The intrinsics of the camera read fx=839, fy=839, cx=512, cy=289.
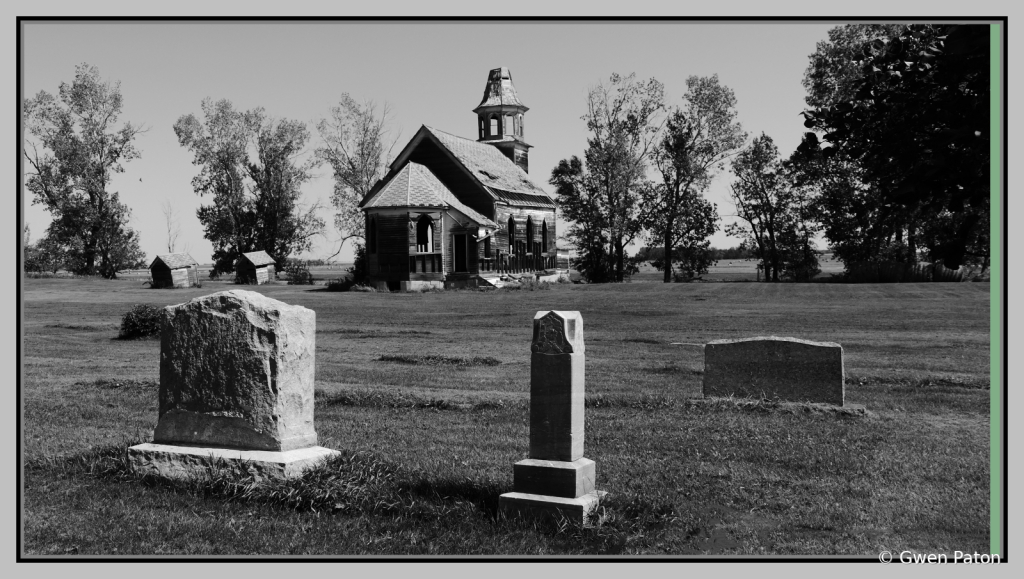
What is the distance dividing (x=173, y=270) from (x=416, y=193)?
1117 cm

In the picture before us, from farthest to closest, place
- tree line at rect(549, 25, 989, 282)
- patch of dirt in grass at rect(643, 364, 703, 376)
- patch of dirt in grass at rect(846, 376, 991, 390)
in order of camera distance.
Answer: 1. tree line at rect(549, 25, 989, 282)
2. patch of dirt in grass at rect(643, 364, 703, 376)
3. patch of dirt in grass at rect(846, 376, 991, 390)

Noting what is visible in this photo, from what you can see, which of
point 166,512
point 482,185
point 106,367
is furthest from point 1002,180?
point 482,185

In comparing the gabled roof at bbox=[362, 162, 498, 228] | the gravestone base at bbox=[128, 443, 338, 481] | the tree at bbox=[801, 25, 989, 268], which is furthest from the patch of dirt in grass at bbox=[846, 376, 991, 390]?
the gabled roof at bbox=[362, 162, 498, 228]

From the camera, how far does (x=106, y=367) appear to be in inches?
571

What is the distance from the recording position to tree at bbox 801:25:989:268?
439cm

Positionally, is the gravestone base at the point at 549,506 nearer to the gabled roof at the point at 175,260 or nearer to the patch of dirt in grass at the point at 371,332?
the patch of dirt in grass at the point at 371,332

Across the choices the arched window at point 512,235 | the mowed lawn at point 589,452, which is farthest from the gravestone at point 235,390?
the arched window at point 512,235

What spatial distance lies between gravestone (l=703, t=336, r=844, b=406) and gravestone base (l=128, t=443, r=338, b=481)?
5.96 metres

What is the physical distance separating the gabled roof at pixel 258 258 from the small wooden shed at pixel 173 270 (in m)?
4.08

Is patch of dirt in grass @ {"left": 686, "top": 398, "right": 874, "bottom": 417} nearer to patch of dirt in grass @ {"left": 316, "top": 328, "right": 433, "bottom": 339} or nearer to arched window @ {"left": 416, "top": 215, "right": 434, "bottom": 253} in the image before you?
patch of dirt in grass @ {"left": 316, "top": 328, "right": 433, "bottom": 339}

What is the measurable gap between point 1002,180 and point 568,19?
2.73m

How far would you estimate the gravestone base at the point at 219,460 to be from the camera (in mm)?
6652

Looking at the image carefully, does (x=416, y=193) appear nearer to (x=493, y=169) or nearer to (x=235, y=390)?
(x=493, y=169)

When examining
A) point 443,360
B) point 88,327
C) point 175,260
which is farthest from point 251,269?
point 443,360
